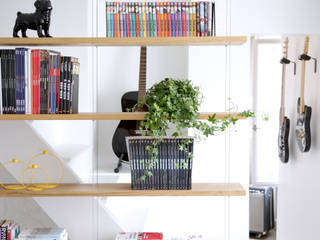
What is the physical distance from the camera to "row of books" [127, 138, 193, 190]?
7.00ft

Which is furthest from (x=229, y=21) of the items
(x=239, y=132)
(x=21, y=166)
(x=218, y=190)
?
(x=21, y=166)

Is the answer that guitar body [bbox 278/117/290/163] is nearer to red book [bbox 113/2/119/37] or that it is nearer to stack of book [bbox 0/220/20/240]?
red book [bbox 113/2/119/37]

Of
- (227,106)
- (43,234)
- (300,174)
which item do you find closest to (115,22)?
(227,106)

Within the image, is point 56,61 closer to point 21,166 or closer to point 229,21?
point 21,166

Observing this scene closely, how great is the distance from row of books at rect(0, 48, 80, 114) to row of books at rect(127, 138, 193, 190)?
15.9 inches

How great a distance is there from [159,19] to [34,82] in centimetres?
67

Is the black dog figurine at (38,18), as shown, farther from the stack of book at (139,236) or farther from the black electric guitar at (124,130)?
the stack of book at (139,236)

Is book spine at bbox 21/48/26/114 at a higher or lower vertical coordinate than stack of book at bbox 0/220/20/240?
higher

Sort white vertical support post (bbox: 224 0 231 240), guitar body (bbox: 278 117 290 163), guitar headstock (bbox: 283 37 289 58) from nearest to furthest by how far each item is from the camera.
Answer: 1. white vertical support post (bbox: 224 0 231 240)
2. guitar body (bbox: 278 117 290 163)
3. guitar headstock (bbox: 283 37 289 58)

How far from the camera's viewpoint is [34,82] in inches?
82.1

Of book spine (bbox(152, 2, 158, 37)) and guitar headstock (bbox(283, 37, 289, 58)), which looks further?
guitar headstock (bbox(283, 37, 289, 58))

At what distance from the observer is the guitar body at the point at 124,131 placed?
9.11 ft

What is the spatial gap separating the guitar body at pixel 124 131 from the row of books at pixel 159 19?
0.80m

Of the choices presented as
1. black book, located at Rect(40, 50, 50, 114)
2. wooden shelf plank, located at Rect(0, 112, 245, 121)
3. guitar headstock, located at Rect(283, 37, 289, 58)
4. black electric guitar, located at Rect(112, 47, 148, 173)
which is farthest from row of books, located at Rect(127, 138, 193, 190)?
Result: guitar headstock, located at Rect(283, 37, 289, 58)
